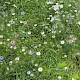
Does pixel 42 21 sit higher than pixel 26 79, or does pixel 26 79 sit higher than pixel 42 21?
pixel 42 21

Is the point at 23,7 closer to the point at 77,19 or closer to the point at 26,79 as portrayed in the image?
the point at 77,19

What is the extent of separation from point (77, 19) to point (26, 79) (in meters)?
1.00

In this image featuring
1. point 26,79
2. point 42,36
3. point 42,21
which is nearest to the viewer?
point 26,79

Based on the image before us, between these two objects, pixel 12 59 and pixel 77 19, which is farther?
pixel 77 19

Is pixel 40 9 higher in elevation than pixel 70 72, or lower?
higher

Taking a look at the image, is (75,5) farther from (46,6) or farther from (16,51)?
(16,51)

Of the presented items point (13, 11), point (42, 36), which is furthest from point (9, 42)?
point (13, 11)

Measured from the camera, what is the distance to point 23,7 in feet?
10.7

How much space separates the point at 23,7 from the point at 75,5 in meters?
0.68

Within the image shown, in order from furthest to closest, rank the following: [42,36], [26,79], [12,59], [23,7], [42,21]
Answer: [23,7] < [42,21] < [42,36] < [12,59] < [26,79]

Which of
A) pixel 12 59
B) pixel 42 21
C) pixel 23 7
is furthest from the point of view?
pixel 23 7

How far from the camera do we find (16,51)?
2.69 metres

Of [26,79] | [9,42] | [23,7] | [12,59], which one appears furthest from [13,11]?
[26,79]

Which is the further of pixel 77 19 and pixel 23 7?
pixel 23 7
